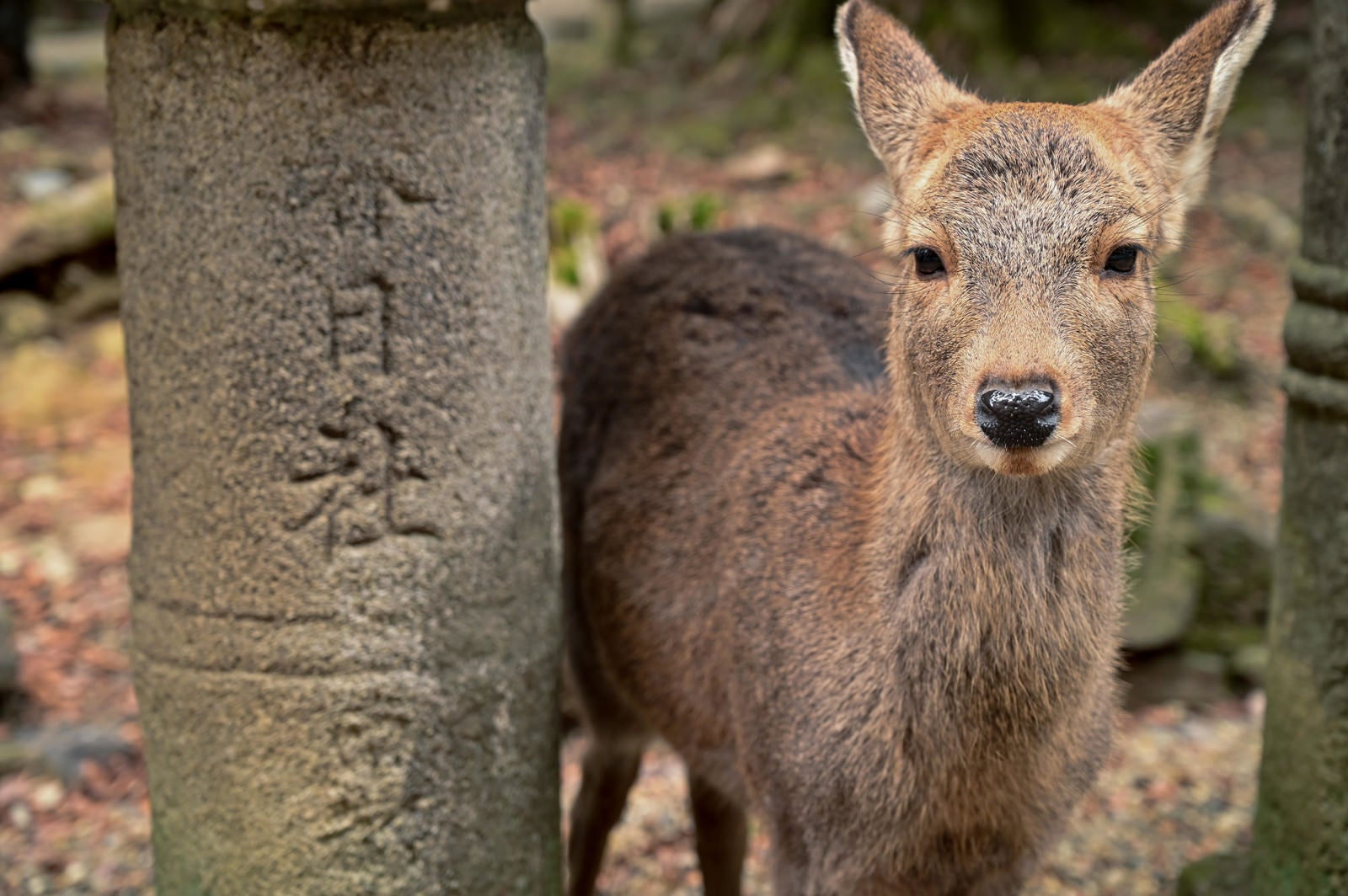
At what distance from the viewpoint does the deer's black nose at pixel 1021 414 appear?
2.63 meters

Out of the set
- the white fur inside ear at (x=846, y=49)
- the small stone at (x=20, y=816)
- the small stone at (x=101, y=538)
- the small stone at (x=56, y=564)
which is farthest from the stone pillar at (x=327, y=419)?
the small stone at (x=101, y=538)

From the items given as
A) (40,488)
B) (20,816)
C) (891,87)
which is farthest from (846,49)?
(40,488)

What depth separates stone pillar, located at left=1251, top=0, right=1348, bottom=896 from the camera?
3480mm

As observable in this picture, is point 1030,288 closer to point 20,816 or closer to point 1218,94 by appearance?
point 1218,94

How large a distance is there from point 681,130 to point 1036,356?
9370 mm

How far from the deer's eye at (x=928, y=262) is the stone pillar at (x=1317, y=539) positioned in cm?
112

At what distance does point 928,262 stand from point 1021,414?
0.49m

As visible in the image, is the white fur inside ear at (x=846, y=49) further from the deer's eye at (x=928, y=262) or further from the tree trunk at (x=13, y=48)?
the tree trunk at (x=13, y=48)

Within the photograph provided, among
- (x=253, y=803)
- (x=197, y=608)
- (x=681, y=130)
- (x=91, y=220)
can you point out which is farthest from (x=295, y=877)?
(x=681, y=130)

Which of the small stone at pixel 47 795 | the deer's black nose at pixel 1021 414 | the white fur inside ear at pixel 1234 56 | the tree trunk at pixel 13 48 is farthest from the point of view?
the tree trunk at pixel 13 48

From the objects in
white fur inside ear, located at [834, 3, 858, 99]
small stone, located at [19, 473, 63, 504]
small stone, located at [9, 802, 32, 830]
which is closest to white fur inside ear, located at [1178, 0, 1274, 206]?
white fur inside ear, located at [834, 3, 858, 99]

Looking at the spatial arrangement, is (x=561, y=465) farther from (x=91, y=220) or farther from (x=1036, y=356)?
(x=91, y=220)

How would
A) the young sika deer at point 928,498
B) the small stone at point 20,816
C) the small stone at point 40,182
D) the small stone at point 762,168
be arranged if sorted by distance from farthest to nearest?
the small stone at point 762,168 < the small stone at point 40,182 < the small stone at point 20,816 < the young sika deer at point 928,498

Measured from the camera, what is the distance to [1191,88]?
10.3ft
